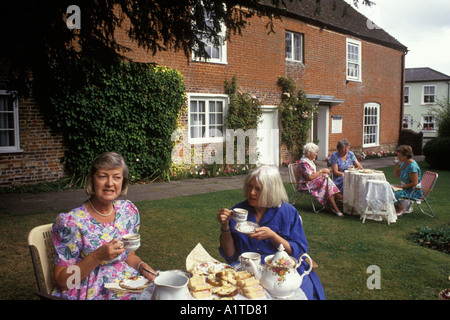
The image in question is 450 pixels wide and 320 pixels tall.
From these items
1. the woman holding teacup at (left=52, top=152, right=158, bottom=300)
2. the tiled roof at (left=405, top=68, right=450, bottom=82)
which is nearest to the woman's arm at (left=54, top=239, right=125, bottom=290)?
the woman holding teacup at (left=52, top=152, right=158, bottom=300)

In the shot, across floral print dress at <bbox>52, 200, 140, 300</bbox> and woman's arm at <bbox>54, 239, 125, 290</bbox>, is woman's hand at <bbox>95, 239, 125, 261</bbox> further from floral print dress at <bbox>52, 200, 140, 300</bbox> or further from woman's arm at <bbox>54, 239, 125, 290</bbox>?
floral print dress at <bbox>52, 200, 140, 300</bbox>

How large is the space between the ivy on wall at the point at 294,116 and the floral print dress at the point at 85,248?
12.6 m

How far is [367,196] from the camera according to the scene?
6898 mm

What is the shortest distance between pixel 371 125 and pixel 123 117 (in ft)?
48.9

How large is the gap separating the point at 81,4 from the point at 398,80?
21.1 metres

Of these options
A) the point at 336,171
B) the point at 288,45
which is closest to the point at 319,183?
the point at 336,171

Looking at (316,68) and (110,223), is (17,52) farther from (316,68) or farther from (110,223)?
(316,68)

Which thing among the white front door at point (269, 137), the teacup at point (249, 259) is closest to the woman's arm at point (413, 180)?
the teacup at point (249, 259)

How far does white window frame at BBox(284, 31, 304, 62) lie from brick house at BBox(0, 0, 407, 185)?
40mm

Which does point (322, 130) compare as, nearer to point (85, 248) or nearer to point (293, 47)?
point (293, 47)

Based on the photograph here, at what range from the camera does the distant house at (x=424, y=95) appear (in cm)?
3750

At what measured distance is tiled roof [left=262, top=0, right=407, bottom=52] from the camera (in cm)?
1518

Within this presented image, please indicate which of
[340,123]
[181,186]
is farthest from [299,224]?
[340,123]

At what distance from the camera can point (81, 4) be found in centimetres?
526
